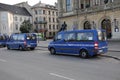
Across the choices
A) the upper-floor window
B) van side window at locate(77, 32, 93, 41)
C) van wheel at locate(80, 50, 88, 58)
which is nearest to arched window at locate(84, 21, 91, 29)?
the upper-floor window

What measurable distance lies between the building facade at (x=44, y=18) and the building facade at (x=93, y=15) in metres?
35.0

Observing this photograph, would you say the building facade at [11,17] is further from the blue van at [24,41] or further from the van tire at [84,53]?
the van tire at [84,53]

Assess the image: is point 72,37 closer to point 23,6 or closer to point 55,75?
point 55,75

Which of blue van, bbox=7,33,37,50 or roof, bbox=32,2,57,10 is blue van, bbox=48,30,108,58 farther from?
roof, bbox=32,2,57,10

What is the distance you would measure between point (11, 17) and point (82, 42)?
6037 cm

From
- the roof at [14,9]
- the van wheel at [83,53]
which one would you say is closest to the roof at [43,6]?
the roof at [14,9]

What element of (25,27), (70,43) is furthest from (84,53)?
(25,27)

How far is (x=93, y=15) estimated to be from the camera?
37938 millimetres

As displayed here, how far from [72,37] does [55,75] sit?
303 inches

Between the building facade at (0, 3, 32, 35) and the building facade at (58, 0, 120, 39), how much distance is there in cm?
3009

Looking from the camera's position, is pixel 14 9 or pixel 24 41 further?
pixel 14 9

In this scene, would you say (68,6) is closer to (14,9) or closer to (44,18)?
(14,9)

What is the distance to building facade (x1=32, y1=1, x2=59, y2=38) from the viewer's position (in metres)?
80.3

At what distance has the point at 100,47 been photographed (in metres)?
15.7
